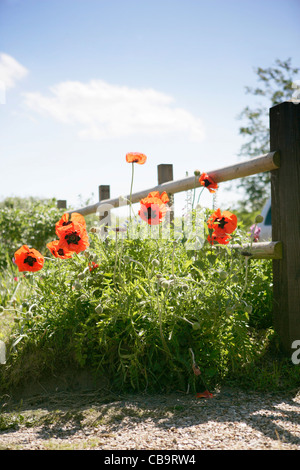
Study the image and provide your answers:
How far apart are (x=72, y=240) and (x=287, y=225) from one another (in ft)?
4.87

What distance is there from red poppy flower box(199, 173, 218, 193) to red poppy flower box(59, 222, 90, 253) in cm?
103

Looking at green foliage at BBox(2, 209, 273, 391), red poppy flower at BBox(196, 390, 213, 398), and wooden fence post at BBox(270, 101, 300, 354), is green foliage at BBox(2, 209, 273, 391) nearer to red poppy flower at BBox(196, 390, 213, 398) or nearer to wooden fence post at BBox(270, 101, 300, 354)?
red poppy flower at BBox(196, 390, 213, 398)

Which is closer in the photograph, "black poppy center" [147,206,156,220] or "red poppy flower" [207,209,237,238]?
"black poppy center" [147,206,156,220]

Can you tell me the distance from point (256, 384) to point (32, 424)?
129 centimetres

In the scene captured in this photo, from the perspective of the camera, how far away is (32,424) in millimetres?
2217

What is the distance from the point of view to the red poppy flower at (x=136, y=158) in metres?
2.64

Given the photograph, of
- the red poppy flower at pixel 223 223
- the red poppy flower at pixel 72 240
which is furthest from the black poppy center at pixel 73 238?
the red poppy flower at pixel 223 223

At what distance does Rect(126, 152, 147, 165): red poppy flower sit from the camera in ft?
8.65

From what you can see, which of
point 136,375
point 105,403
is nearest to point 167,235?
point 136,375

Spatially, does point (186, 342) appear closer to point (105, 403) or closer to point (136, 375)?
point (136, 375)

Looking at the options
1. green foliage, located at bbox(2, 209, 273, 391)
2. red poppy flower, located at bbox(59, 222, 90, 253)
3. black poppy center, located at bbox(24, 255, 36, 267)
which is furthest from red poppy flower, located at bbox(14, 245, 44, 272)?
red poppy flower, located at bbox(59, 222, 90, 253)

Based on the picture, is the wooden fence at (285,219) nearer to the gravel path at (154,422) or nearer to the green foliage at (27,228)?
the gravel path at (154,422)

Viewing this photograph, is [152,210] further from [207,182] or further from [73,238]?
[207,182]

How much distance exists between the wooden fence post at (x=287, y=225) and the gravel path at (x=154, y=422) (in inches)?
24.2
